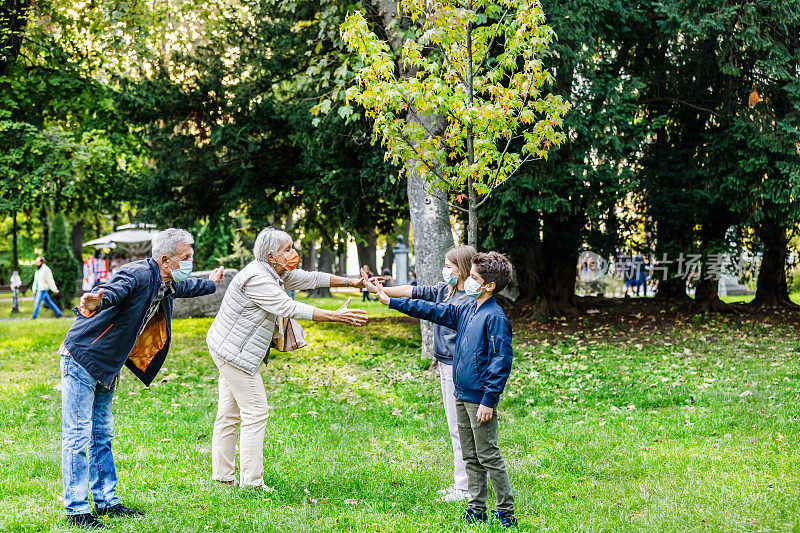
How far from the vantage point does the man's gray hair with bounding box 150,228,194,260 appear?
4574mm

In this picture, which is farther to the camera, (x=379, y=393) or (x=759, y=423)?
(x=379, y=393)

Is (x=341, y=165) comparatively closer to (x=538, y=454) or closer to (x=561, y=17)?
(x=561, y=17)

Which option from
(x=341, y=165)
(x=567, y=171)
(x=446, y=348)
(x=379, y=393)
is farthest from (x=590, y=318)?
(x=446, y=348)

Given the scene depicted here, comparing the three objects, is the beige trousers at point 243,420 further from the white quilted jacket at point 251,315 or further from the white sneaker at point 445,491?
the white sneaker at point 445,491

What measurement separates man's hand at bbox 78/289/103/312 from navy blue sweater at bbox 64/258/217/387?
86 millimetres

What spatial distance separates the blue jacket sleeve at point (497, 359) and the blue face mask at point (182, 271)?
6.86 feet

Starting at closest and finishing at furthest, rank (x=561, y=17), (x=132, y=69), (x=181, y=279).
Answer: (x=181, y=279) < (x=561, y=17) < (x=132, y=69)

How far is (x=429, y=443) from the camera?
6.51 metres

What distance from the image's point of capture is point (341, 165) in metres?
13.5

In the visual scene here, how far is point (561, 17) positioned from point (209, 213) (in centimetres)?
869

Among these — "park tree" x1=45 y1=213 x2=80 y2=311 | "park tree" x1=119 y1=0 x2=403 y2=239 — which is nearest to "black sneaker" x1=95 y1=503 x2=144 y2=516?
"park tree" x1=119 y1=0 x2=403 y2=239

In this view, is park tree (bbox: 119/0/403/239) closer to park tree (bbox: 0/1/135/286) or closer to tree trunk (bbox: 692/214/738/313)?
park tree (bbox: 0/1/135/286)

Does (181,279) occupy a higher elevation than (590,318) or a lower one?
higher

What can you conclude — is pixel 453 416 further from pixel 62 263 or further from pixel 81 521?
pixel 62 263
